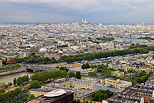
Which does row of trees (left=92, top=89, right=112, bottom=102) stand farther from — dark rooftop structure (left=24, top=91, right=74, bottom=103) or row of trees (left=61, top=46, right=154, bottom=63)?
row of trees (left=61, top=46, right=154, bottom=63)

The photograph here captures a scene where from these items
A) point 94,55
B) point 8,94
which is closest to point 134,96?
point 8,94

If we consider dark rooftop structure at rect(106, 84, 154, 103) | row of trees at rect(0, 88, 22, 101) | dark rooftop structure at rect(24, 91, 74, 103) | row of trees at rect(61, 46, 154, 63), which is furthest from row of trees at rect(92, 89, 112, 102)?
row of trees at rect(61, 46, 154, 63)

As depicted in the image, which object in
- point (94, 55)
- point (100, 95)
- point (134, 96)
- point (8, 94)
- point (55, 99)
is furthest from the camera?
point (94, 55)

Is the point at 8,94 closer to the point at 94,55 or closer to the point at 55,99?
the point at 55,99

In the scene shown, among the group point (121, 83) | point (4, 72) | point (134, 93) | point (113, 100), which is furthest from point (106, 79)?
point (4, 72)

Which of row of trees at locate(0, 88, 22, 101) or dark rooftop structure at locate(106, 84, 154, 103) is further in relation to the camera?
row of trees at locate(0, 88, 22, 101)

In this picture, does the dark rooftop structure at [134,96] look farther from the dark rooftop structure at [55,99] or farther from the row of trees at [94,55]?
the row of trees at [94,55]

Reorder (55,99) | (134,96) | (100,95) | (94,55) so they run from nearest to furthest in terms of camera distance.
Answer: (55,99) → (134,96) → (100,95) → (94,55)

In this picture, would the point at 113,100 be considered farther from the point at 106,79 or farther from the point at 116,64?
the point at 116,64
